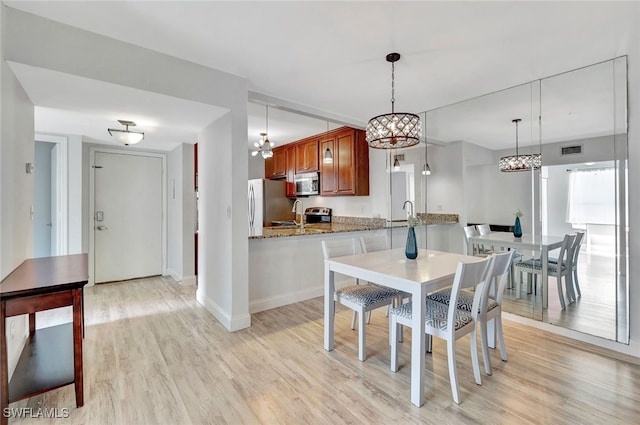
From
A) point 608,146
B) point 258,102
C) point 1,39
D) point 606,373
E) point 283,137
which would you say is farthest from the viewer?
point 283,137

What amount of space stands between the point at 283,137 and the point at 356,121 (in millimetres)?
1749

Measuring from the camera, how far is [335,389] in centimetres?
193

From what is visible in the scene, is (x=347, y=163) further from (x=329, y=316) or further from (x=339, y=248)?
(x=329, y=316)

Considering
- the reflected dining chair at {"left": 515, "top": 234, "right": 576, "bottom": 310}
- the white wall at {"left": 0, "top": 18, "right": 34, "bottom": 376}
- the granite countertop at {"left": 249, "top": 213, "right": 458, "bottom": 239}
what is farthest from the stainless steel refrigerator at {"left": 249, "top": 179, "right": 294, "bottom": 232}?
the reflected dining chair at {"left": 515, "top": 234, "right": 576, "bottom": 310}

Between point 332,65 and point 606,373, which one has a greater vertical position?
point 332,65

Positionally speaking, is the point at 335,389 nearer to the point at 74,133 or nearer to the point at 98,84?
the point at 98,84

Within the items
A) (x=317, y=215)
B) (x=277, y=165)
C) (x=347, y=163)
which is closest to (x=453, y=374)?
(x=347, y=163)

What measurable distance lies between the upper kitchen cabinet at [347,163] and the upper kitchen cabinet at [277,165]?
135 centimetres

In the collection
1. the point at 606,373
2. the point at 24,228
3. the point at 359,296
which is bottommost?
the point at 606,373

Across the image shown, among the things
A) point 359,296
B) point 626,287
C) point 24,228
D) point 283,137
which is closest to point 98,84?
point 24,228

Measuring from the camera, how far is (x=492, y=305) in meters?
2.22

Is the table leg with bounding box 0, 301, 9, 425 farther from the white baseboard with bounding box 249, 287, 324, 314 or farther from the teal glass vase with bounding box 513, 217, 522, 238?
the teal glass vase with bounding box 513, 217, 522, 238

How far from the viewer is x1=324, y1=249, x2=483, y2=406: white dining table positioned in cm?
180

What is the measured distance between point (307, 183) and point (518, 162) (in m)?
3.40
